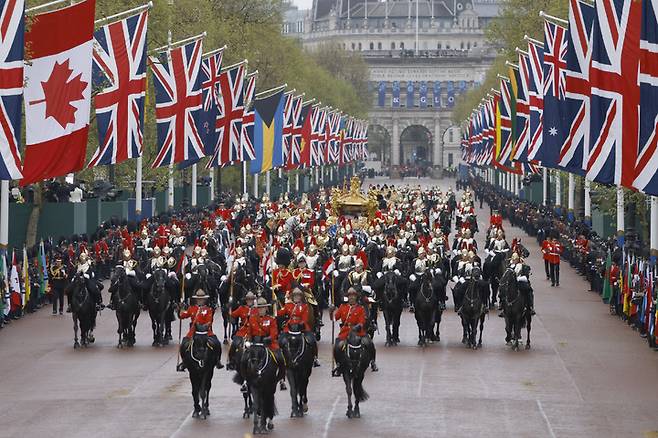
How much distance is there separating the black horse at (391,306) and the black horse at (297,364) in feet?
26.7

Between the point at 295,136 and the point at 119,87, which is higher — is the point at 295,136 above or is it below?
below

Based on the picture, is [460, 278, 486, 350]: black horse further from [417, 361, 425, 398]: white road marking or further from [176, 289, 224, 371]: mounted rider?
[176, 289, 224, 371]: mounted rider

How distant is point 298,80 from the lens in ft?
370

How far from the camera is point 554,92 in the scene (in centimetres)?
4497

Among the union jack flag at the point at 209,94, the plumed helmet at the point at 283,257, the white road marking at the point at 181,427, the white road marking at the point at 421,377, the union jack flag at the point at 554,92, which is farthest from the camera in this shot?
the union jack flag at the point at 209,94

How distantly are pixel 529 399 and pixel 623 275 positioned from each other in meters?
12.4

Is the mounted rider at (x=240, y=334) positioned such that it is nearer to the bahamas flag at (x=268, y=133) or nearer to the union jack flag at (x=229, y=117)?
the union jack flag at (x=229, y=117)

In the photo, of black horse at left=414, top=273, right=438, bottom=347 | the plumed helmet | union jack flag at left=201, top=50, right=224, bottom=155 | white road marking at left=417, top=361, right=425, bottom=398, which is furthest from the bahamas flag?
white road marking at left=417, top=361, right=425, bottom=398

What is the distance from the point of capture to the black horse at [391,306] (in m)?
32.6

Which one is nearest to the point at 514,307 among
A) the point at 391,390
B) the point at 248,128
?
the point at 391,390

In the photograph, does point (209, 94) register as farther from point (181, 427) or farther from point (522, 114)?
point (181, 427)

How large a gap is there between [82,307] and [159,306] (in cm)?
142

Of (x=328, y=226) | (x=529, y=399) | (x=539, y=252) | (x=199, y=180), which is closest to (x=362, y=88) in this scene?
(x=199, y=180)

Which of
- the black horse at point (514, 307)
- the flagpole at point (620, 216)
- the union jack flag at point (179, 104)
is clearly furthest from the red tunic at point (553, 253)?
the black horse at point (514, 307)
